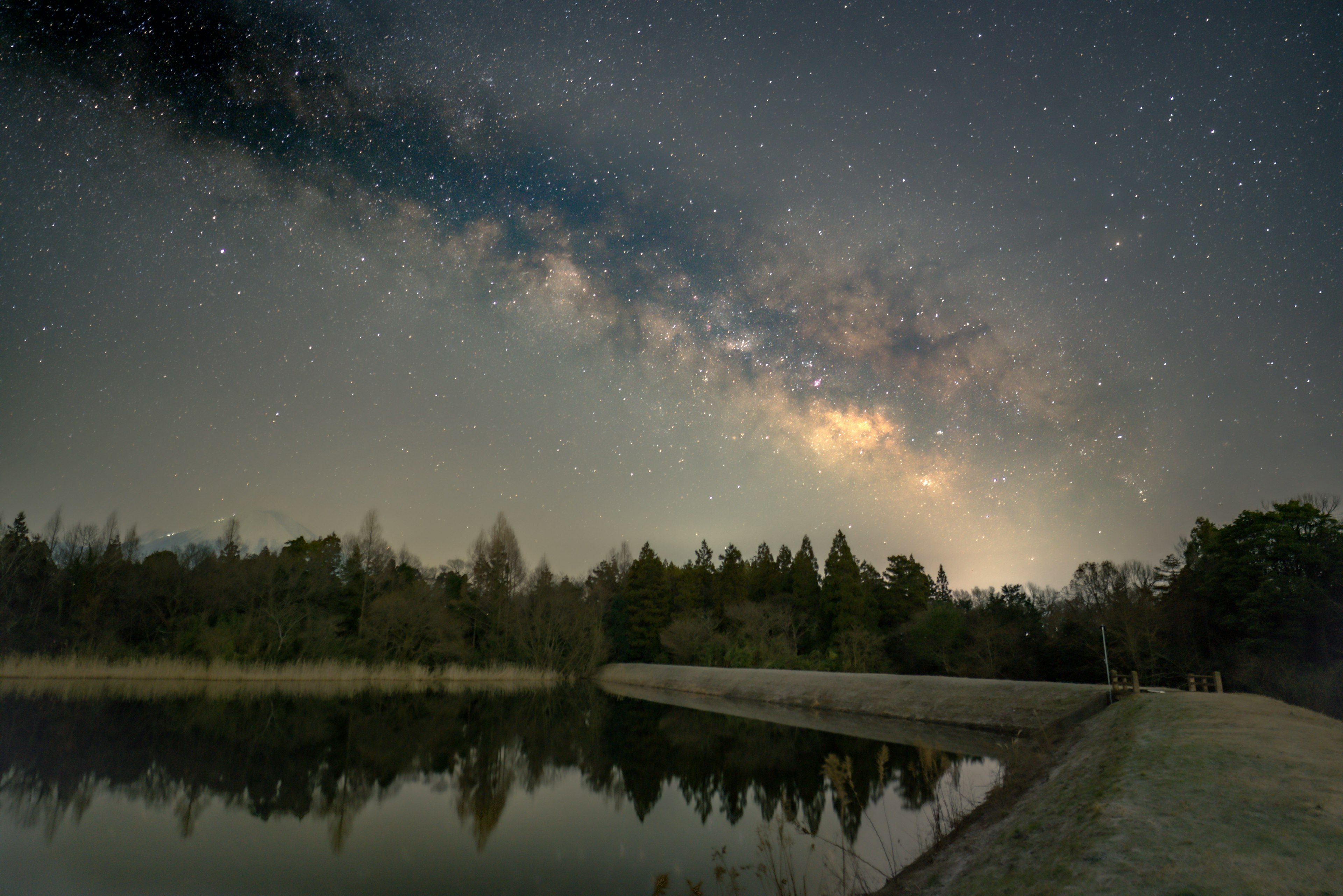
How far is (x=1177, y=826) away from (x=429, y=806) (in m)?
9.44

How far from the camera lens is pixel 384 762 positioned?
508 inches

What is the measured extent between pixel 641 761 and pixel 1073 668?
3016 cm

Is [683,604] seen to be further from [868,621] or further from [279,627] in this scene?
[279,627]

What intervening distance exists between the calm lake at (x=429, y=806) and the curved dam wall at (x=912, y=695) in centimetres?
596

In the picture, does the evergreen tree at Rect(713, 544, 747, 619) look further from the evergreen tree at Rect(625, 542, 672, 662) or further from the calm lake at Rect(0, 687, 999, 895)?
the calm lake at Rect(0, 687, 999, 895)

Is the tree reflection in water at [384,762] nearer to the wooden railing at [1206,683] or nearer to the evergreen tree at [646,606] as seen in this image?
the wooden railing at [1206,683]

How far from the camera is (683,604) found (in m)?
61.8

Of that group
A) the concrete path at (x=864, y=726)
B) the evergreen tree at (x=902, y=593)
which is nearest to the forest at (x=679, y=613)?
the evergreen tree at (x=902, y=593)

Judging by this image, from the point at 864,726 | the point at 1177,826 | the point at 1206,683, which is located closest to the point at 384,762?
the point at 1177,826

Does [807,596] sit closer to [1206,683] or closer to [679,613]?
[679,613]

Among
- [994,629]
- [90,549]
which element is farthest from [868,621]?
[90,549]

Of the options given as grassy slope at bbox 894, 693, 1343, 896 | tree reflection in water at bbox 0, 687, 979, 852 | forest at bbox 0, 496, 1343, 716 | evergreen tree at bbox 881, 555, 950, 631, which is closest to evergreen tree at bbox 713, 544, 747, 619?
forest at bbox 0, 496, 1343, 716

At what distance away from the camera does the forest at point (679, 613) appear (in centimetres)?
2698

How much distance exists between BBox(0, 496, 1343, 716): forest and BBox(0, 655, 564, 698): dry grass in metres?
1.06
